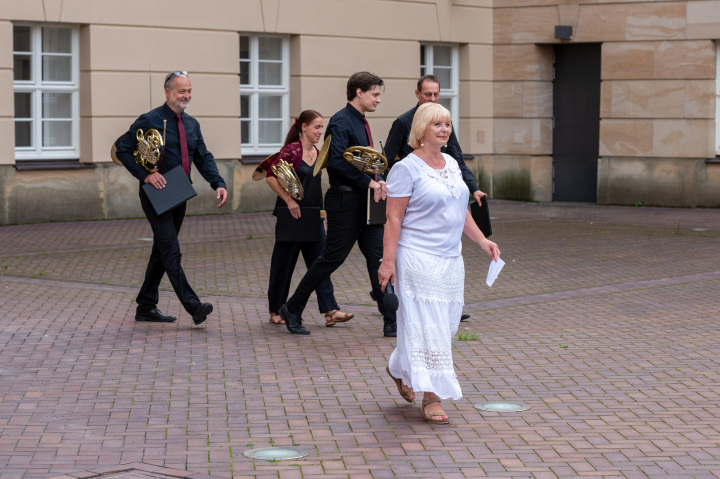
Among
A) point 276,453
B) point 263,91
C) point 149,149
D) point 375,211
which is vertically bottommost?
point 276,453

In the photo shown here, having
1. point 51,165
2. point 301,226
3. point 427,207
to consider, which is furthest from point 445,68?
point 427,207

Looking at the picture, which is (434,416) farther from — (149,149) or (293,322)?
(149,149)

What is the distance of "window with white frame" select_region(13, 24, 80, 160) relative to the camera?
16.6m

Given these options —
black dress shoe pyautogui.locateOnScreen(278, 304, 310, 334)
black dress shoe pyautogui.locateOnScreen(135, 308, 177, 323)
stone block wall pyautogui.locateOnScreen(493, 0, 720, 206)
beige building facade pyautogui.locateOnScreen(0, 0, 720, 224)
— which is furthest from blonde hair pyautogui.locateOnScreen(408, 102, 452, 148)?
stone block wall pyautogui.locateOnScreen(493, 0, 720, 206)

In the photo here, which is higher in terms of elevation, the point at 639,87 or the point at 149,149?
the point at 639,87

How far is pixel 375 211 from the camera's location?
8492 mm

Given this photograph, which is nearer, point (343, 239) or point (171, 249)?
point (343, 239)

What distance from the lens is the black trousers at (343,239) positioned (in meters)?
8.52

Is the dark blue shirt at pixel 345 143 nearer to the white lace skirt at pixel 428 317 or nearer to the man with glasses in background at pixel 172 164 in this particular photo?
the man with glasses in background at pixel 172 164

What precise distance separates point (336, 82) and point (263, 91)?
120 cm

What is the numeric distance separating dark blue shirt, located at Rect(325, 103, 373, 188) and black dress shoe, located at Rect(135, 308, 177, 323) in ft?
5.58

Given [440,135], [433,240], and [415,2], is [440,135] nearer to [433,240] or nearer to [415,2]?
[433,240]

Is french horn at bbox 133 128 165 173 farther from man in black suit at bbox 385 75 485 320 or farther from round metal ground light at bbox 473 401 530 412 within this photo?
round metal ground light at bbox 473 401 530 412

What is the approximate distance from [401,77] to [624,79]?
11.9 feet
